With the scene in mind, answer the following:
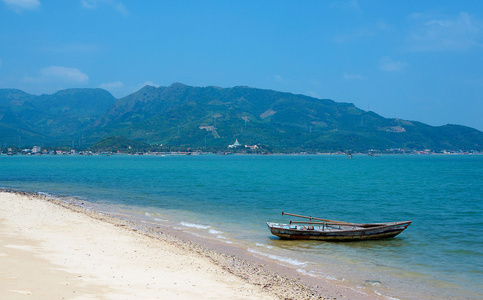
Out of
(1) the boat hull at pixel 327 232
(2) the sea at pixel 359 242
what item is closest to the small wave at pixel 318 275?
(2) the sea at pixel 359 242

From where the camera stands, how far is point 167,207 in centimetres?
3500

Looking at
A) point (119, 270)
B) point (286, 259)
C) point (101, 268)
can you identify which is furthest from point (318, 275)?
point (101, 268)

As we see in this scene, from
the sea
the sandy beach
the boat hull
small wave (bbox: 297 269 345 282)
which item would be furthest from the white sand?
the boat hull

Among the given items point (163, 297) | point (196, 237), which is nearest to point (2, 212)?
point (196, 237)

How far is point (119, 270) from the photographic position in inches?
494

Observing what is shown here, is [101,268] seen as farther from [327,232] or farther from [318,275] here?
[327,232]

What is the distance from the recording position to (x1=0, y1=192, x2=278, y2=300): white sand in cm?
1010

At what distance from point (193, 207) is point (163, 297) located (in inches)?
998

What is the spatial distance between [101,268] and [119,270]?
61 cm

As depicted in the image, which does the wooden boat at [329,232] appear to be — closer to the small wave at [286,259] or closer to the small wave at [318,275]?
the small wave at [286,259]

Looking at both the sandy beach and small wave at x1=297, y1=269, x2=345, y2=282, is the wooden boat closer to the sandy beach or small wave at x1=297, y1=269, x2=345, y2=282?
the sandy beach

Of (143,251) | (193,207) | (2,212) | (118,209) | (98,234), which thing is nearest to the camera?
(143,251)

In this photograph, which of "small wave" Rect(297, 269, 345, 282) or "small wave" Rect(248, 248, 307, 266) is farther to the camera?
"small wave" Rect(248, 248, 307, 266)

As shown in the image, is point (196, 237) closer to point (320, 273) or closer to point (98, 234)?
point (98, 234)
